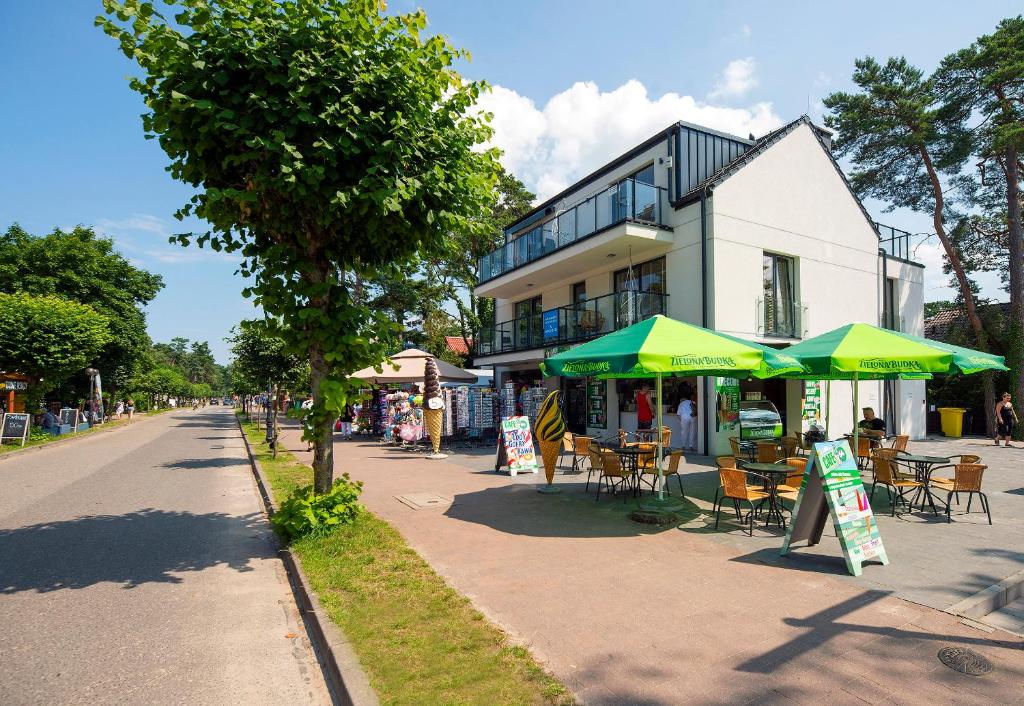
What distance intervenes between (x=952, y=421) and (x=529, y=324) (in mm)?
17465

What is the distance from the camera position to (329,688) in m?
3.44

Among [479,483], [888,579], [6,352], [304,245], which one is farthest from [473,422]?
[6,352]

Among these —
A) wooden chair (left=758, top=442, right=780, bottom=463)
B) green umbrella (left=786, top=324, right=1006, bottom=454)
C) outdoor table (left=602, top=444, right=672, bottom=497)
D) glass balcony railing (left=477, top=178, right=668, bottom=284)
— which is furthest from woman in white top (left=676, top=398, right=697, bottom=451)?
green umbrella (left=786, top=324, right=1006, bottom=454)

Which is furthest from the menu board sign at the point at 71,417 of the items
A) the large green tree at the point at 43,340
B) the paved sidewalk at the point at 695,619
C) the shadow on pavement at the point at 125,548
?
the paved sidewalk at the point at 695,619

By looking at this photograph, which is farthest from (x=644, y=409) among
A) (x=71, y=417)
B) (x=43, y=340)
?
(x=71, y=417)

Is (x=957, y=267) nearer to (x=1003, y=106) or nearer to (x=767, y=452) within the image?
(x=1003, y=106)

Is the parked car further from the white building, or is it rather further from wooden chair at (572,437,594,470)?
wooden chair at (572,437,594,470)

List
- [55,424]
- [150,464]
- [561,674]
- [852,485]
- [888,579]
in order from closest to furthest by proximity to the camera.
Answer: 1. [561,674]
2. [888,579]
3. [852,485]
4. [150,464]
5. [55,424]

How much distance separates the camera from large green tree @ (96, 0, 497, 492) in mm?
4965

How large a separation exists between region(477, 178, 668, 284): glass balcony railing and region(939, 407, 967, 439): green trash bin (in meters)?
15.6

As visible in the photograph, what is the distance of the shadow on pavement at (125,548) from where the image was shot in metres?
5.40

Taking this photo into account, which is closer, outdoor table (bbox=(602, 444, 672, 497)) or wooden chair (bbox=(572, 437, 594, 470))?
outdoor table (bbox=(602, 444, 672, 497))

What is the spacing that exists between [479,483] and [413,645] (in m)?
6.75

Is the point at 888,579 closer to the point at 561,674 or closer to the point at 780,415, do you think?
the point at 561,674
